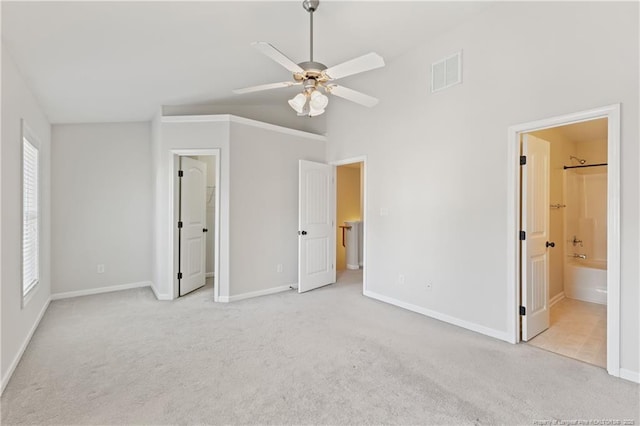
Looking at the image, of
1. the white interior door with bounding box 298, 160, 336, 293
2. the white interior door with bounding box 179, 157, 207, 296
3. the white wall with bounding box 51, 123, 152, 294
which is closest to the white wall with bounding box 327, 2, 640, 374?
the white interior door with bounding box 298, 160, 336, 293

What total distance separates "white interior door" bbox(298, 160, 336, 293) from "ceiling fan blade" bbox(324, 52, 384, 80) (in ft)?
8.12

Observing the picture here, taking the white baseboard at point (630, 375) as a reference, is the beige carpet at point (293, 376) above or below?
below

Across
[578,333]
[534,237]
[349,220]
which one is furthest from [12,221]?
[349,220]

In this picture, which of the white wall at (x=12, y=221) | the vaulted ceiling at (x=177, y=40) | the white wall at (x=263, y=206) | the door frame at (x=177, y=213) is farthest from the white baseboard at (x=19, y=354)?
the vaulted ceiling at (x=177, y=40)

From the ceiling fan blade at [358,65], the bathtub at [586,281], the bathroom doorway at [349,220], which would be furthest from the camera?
the bathroom doorway at [349,220]

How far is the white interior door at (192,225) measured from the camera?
15.1 feet

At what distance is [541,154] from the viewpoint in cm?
324

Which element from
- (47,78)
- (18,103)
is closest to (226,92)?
(47,78)

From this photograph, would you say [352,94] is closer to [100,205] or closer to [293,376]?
[293,376]

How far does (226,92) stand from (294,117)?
4.56 ft

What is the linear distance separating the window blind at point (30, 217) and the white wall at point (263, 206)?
82.8 inches

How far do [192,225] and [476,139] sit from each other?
13.0 feet

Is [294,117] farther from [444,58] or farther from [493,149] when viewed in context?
[493,149]

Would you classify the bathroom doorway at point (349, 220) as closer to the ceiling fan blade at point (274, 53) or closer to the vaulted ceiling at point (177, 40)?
the vaulted ceiling at point (177, 40)
